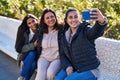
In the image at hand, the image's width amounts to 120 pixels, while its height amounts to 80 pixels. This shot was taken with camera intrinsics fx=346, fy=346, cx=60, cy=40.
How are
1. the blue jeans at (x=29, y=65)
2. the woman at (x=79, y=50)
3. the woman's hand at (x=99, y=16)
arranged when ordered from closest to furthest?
the woman's hand at (x=99, y=16), the woman at (x=79, y=50), the blue jeans at (x=29, y=65)

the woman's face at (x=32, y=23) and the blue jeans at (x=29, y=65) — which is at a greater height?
the woman's face at (x=32, y=23)

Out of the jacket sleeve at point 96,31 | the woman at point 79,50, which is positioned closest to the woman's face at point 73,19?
the woman at point 79,50

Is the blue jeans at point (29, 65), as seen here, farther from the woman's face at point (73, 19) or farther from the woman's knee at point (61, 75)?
the woman's face at point (73, 19)

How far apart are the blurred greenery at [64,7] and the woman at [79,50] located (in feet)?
5.51

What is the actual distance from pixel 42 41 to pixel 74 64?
87 cm

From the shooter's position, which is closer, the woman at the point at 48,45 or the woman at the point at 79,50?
the woman at the point at 79,50

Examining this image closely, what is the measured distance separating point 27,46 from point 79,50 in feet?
4.32

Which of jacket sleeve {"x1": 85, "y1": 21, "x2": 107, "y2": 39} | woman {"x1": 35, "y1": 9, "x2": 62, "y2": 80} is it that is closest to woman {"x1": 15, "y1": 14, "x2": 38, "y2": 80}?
woman {"x1": 35, "y1": 9, "x2": 62, "y2": 80}

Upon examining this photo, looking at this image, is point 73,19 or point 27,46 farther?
point 27,46

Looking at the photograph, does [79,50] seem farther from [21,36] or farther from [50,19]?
[21,36]

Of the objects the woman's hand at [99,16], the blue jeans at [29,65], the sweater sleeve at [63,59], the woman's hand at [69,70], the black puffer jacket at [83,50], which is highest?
the woman's hand at [99,16]

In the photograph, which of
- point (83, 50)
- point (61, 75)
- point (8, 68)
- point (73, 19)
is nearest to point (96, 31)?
point (83, 50)

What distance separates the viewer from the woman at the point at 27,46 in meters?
5.66

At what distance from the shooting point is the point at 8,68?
281 inches
